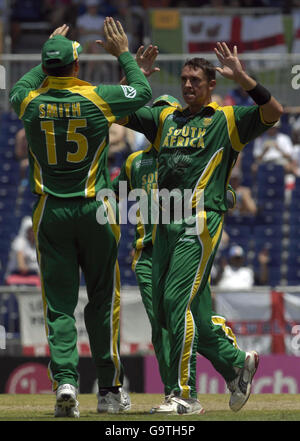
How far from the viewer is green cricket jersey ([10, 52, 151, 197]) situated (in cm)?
785

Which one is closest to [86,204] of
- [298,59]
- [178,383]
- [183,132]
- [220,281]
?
[183,132]

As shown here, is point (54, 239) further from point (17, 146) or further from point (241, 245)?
point (17, 146)

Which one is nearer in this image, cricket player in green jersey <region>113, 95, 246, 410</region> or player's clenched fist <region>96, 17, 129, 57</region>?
player's clenched fist <region>96, 17, 129, 57</region>

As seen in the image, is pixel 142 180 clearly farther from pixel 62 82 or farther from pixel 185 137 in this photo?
pixel 62 82

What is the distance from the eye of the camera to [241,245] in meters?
16.7

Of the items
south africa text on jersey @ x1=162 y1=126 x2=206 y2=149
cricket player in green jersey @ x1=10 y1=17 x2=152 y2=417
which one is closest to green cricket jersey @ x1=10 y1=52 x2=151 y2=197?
cricket player in green jersey @ x1=10 y1=17 x2=152 y2=417

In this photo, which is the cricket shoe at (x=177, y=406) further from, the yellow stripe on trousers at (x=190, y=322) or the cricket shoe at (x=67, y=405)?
the cricket shoe at (x=67, y=405)

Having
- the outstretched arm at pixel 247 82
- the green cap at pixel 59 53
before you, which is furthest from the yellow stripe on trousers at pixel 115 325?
the outstretched arm at pixel 247 82

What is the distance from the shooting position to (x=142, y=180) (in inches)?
384

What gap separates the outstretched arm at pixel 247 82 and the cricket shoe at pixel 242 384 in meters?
1.86

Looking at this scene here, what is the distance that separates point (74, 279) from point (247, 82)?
1898mm

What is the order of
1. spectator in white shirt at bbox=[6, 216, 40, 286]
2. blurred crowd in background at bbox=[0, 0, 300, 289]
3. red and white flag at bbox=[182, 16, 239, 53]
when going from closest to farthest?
spectator in white shirt at bbox=[6, 216, 40, 286], blurred crowd in background at bbox=[0, 0, 300, 289], red and white flag at bbox=[182, 16, 239, 53]

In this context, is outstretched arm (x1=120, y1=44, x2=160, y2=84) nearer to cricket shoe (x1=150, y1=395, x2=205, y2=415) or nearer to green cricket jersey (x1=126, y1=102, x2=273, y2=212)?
green cricket jersey (x1=126, y1=102, x2=273, y2=212)

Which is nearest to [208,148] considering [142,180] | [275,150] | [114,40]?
[114,40]
